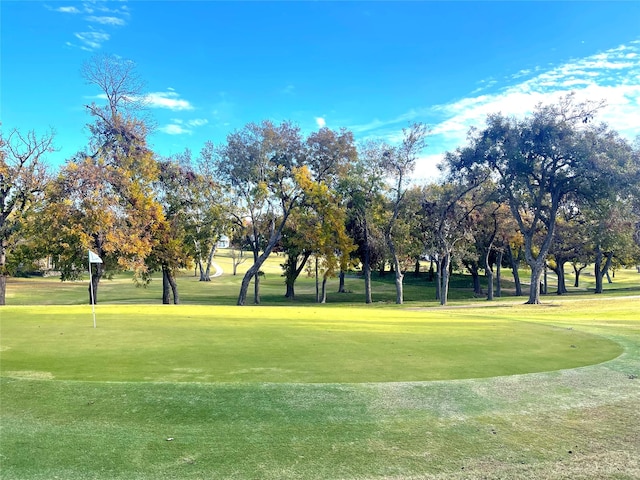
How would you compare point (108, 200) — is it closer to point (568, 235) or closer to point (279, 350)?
point (279, 350)

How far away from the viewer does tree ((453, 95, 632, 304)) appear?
108 ft

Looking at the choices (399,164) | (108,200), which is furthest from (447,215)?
(108,200)

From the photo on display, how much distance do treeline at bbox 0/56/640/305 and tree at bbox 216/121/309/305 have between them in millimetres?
117

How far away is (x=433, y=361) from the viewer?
973 cm

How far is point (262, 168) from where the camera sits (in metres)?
40.0

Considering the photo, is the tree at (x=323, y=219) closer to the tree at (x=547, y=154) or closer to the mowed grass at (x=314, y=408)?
the tree at (x=547, y=154)

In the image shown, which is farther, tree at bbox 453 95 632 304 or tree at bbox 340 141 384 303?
tree at bbox 340 141 384 303

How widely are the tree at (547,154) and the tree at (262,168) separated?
1417 cm

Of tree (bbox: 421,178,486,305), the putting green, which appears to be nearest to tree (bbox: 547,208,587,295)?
tree (bbox: 421,178,486,305)

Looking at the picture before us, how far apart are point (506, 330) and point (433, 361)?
6.36 meters

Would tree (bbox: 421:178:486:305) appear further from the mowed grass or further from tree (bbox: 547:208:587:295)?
the mowed grass

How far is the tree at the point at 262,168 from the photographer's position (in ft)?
130

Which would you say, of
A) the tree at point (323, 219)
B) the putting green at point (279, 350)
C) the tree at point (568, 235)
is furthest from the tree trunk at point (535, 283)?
the putting green at point (279, 350)

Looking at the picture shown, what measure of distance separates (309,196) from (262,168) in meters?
4.59
